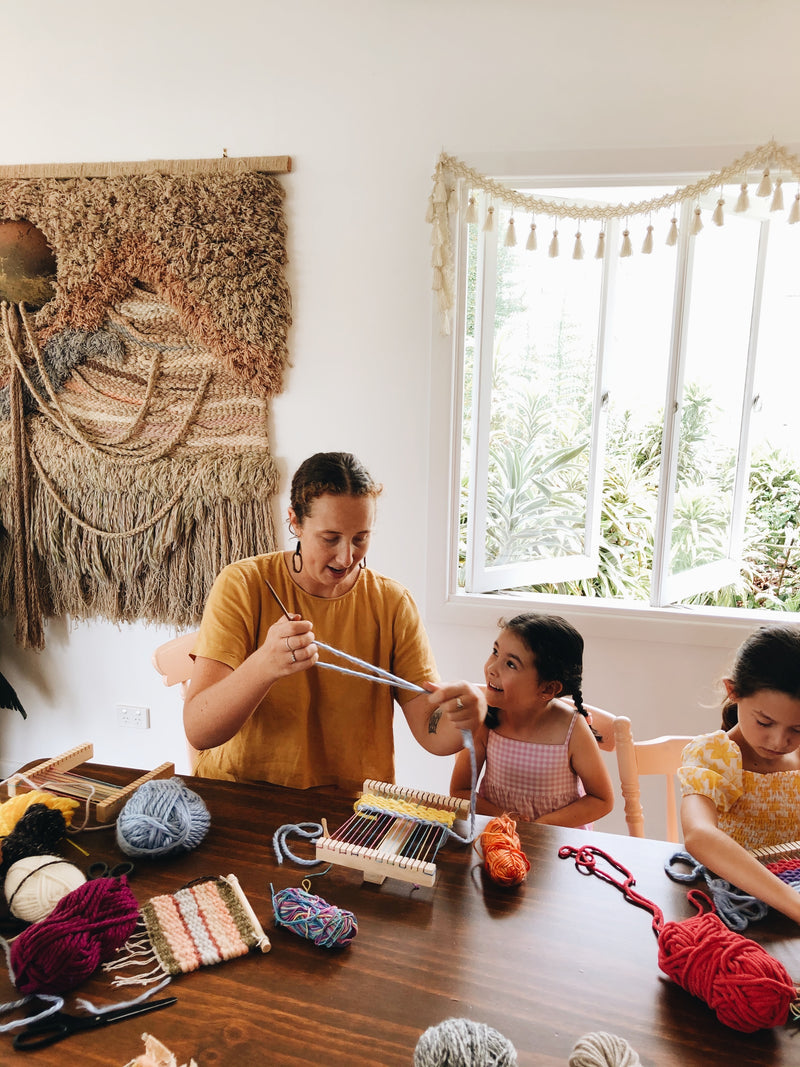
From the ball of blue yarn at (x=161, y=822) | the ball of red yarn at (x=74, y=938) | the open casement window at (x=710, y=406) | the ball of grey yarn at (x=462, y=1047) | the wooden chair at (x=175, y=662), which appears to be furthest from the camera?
the open casement window at (x=710, y=406)

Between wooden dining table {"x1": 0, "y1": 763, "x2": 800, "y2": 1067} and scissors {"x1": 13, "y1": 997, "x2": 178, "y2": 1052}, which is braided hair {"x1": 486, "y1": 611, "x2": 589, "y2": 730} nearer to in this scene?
wooden dining table {"x1": 0, "y1": 763, "x2": 800, "y2": 1067}

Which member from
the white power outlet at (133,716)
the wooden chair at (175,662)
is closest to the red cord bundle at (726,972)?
the wooden chair at (175,662)

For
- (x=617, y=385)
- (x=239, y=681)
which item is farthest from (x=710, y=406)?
(x=239, y=681)

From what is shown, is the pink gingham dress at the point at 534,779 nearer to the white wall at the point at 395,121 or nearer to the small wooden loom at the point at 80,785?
the small wooden loom at the point at 80,785

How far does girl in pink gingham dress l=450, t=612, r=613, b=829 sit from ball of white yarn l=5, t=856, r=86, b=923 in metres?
0.77

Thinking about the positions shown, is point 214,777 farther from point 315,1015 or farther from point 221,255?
point 221,255

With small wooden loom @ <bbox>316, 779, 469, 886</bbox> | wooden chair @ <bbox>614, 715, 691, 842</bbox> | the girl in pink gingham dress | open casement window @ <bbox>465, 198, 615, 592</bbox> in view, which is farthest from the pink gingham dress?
open casement window @ <bbox>465, 198, 615, 592</bbox>

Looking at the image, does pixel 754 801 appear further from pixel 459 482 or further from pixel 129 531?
pixel 129 531

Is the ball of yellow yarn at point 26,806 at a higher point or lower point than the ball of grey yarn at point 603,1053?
higher

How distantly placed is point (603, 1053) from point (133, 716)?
7.35 feet

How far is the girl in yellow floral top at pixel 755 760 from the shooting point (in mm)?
1145

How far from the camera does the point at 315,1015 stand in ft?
2.58

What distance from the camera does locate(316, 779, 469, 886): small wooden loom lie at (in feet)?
3.25

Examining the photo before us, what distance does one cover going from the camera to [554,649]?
1461 millimetres
